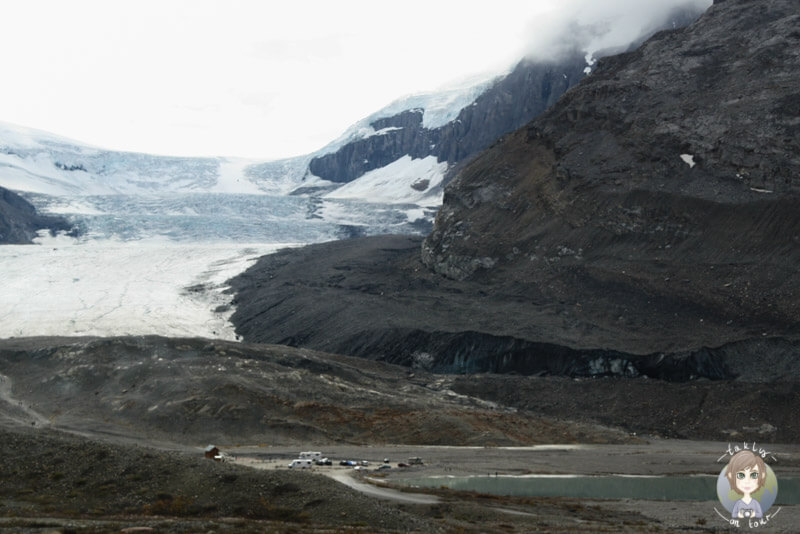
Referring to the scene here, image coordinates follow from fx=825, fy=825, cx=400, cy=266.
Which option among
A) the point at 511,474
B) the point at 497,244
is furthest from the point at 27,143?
the point at 511,474

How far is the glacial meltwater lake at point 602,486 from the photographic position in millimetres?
32125

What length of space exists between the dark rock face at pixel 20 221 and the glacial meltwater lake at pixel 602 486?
103497 mm

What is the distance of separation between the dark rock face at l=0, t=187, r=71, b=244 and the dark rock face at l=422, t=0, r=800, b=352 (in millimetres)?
67986

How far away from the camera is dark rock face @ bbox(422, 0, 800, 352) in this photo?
5856cm

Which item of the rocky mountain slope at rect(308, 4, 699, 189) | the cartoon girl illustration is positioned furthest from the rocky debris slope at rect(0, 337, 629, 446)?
the rocky mountain slope at rect(308, 4, 699, 189)

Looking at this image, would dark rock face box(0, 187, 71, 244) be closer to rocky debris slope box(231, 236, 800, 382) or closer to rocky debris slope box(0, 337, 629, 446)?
rocky debris slope box(231, 236, 800, 382)

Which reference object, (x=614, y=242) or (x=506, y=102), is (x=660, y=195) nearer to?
(x=614, y=242)

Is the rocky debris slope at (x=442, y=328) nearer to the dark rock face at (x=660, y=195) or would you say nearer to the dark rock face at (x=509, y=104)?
the dark rock face at (x=660, y=195)

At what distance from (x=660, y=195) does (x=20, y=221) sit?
3805 inches

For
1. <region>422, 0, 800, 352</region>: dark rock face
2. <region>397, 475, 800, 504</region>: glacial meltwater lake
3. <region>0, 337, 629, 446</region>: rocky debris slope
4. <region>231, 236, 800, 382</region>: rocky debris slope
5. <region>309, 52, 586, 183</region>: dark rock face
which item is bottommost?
<region>0, 337, 629, 446</region>: rocky debris slope

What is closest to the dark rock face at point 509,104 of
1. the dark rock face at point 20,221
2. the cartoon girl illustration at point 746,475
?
the dark rock face at point 20,221

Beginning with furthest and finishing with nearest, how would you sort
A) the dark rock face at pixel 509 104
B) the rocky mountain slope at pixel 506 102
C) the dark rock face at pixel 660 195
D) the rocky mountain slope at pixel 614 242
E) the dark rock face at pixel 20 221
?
1. the dark rock face at pixel 509 104
2. the rocky mountain slope at pixel 506 102
3. the dark rock face at pixel 20 221
4. the dark rock face at pixel 660 195
5. the rocky mountain slope at pixel 614 242

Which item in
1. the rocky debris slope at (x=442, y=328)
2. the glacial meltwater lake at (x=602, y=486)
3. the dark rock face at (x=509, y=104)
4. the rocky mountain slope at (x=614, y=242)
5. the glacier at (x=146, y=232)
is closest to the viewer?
the glacial meltwater lake at (x=602, y=486)

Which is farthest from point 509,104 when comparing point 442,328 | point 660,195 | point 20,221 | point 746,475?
point 746,475
